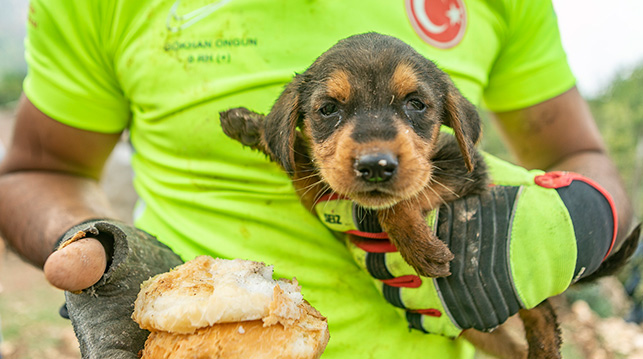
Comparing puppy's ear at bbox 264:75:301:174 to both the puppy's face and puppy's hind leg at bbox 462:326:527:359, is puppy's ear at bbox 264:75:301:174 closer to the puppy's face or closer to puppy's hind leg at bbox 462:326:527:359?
the puppy's face

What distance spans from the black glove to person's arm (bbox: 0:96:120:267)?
77cm

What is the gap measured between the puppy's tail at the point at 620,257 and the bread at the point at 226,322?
165 cm

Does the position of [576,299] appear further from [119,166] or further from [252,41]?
[119,166]

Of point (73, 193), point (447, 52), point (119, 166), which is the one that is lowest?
point (119, 166)

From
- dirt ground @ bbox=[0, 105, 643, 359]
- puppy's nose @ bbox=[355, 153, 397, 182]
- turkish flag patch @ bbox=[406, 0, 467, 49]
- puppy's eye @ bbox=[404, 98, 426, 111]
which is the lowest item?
dirt ground @ bbox=[0, 105, 643, 359]

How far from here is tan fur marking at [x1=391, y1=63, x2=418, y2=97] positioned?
5.88ft

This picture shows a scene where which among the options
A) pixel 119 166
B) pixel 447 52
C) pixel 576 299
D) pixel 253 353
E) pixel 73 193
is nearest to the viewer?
pixel 253 353

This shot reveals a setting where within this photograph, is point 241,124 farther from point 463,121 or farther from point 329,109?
point 463,121

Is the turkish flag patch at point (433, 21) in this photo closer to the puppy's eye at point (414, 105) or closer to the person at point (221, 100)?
the person at point (221, 100)

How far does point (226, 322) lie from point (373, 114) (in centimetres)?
86

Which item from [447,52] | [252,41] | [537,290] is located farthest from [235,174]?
[537,290]

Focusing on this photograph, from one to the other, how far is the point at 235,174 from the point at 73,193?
0.99 metres

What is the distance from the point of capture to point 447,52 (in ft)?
7.11

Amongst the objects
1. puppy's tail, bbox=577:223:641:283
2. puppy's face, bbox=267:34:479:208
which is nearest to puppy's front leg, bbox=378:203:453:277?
puppy's face, bbox=267:34:479:208
